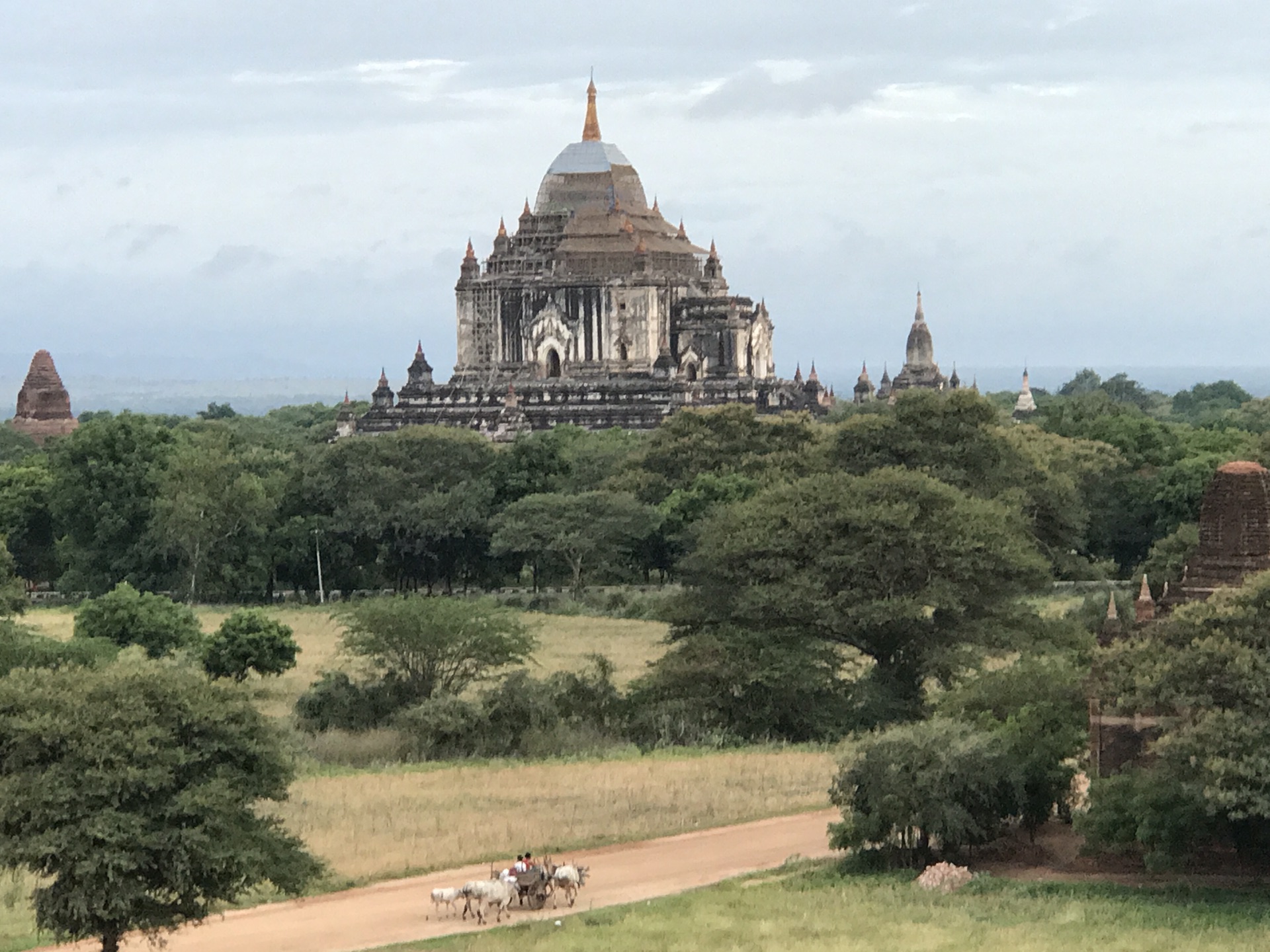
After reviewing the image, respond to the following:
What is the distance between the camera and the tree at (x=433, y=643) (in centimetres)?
4388

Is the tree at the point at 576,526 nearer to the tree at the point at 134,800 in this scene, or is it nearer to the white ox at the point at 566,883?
the white ox at the point at 566,883

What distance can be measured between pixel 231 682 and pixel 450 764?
41.0 feet

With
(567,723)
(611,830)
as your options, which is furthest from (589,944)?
(567,723)

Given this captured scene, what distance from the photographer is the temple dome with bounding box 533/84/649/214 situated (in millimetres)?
113875

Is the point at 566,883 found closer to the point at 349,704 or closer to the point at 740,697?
the point at 740,697

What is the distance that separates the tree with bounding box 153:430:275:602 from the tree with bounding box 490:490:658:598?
700 cm

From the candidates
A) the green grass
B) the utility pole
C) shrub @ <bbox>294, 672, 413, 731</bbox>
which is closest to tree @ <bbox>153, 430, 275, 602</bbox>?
the utility pole

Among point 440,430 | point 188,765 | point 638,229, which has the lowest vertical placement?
point 188,765

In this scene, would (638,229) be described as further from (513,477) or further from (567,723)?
(567,723)

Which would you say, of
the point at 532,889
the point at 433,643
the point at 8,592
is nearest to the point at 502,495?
the point at 8,592

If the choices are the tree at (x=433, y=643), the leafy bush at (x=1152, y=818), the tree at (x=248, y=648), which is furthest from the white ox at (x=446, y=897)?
the tree at (x=248, y=648)

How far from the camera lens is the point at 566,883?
1121 inches

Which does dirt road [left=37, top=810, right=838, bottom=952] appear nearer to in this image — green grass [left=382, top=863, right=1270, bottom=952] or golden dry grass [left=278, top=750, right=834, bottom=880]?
golden dry grass [left=278, top=750, right=834, bottom=880]

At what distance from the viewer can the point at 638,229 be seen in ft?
369
